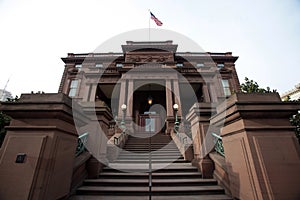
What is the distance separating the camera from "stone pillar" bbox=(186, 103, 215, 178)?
4055mm

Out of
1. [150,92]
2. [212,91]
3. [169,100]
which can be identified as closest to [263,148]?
[169,100]

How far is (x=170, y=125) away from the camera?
12.6 meters

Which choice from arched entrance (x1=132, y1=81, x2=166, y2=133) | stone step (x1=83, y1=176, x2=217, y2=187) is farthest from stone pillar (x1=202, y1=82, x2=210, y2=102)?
stone step (x1=83, y1=176, x2=217, y2=187)

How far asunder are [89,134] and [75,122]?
1091mm

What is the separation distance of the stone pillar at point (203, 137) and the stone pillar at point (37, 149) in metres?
3.59

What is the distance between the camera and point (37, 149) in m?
2.38

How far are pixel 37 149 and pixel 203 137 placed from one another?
415 cm

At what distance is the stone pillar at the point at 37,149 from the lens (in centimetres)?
219

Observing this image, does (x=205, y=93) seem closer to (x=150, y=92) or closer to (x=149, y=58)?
(x=150, y=92)

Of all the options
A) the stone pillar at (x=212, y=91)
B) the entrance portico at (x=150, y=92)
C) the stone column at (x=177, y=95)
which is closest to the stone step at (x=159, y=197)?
the entrance portico at (x=150, y=92)

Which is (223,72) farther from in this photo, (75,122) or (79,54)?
(79,54)

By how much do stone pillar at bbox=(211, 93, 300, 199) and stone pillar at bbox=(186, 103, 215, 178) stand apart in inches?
44.0

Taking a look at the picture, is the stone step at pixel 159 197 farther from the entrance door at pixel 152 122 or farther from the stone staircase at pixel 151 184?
the entrance door at pixel 152 122

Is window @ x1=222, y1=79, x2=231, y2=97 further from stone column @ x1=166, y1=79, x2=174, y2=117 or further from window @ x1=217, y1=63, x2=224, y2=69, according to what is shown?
stone column @ x1=166, y1=79, x2=174, y2=117
